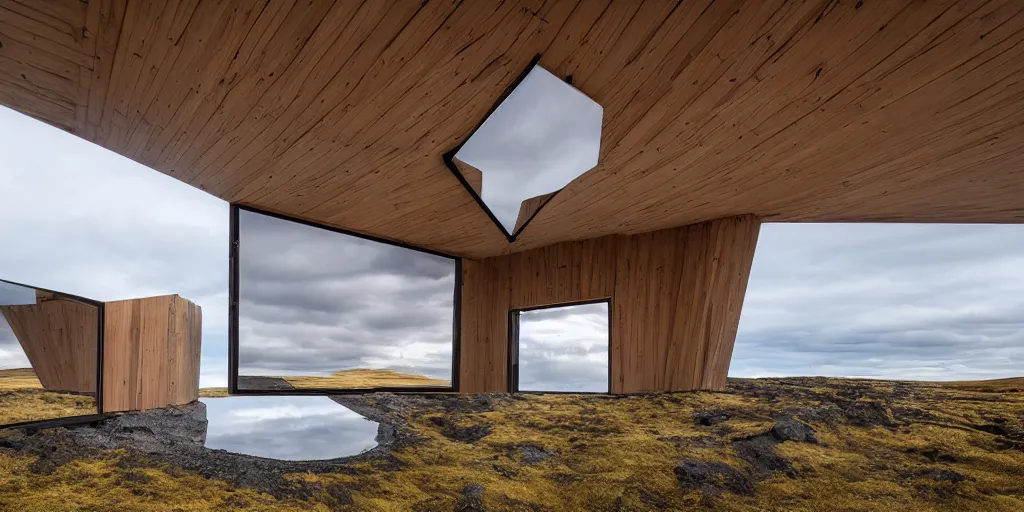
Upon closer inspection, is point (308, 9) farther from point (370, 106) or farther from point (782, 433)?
point (782, 433)

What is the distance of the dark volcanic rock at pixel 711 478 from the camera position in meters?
4.11

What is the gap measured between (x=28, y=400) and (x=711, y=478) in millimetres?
4973

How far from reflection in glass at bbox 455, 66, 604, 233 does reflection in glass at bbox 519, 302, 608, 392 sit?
2.69m

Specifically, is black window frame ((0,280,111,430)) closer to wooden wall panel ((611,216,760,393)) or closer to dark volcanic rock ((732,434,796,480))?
dark volcanic rock ((732,434,796,480))

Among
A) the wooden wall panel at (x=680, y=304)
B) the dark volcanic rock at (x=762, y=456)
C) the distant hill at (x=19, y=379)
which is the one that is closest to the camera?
the distant hill at (x=19, y=379)

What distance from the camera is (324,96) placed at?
150 inches

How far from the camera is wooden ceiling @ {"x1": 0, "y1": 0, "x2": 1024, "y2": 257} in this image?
290 centimetres

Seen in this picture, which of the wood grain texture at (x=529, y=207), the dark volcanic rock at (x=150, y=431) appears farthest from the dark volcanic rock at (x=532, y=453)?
the dark volcanic rock at (x=150, y=431)

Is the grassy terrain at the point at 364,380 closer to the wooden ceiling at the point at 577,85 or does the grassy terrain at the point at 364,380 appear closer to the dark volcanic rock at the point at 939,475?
the wooden ceiling at the point at 577,85

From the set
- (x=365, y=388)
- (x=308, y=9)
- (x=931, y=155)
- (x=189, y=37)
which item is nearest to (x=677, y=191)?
(x=931, y=155)

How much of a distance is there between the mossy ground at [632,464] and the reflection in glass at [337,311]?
1100mm

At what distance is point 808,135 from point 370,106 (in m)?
3.24

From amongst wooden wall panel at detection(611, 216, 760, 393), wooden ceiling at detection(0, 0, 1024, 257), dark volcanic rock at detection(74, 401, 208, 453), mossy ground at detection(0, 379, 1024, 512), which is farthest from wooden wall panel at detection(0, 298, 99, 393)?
wooden wall panel at detection(611, 216, 760, 393)

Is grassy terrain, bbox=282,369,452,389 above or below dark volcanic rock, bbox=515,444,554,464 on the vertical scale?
above
